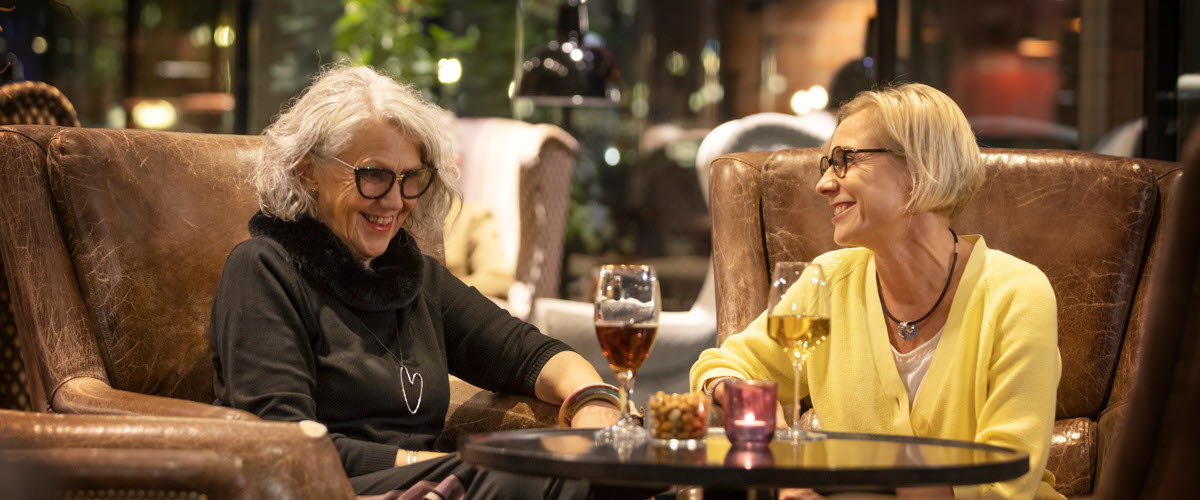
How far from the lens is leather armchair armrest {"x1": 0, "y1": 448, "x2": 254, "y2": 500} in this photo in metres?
1.37

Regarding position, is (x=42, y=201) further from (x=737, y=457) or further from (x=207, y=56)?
(x=207, y=56)

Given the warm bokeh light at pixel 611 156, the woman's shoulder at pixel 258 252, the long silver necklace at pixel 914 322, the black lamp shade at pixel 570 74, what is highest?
the black lamp shade at pixel 570 74

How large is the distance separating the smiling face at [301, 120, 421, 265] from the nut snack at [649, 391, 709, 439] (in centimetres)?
75

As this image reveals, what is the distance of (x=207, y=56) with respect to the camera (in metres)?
7.74

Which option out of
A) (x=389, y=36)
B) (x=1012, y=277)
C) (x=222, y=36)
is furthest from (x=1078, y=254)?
(x=222, y=36)

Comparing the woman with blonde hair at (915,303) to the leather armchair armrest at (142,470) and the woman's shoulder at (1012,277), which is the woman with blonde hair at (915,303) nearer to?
the woman's shoulder at (1012,277)

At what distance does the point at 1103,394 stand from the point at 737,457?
1199mm

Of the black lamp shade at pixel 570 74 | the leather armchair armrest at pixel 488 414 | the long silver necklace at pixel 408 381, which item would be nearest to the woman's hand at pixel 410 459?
the long silver necklace at pixel 408 381

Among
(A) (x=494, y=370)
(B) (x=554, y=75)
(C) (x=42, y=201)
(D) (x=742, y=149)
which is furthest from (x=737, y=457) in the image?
(B) (x=554, y=75)

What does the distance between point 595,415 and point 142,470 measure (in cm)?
87

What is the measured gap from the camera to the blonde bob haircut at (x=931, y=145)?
203cm

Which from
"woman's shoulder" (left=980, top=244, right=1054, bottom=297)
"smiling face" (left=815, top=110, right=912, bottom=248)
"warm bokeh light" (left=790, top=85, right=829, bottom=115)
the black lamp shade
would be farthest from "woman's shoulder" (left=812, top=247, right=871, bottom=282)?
"warm bokeh light" (left=790, top=85, right=829, bottom=115)

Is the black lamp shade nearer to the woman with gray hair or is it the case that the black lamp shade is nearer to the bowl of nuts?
the woman with gray hair

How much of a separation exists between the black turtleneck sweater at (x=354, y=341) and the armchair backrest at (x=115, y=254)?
17 centimetres
